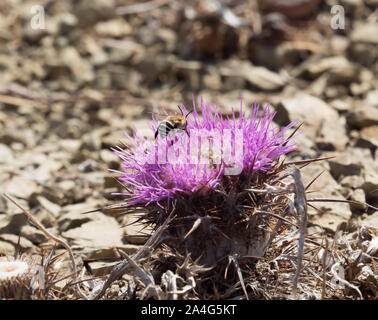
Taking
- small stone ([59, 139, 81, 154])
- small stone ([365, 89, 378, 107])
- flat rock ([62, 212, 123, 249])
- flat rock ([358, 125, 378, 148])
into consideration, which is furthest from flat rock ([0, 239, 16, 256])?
small stone ([365, 89, 378, 107])

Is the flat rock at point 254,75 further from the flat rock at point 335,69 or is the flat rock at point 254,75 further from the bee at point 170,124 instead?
the bee at point 170,124

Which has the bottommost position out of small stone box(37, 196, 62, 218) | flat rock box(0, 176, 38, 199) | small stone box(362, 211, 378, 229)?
small stone box(362, 211, 378, 229)

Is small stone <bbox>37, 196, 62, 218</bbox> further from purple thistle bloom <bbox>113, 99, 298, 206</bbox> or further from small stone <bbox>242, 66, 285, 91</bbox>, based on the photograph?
small stone <bbox>242, 66, 285, 91</bbox>

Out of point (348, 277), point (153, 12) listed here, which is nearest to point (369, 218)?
point (348, 277)

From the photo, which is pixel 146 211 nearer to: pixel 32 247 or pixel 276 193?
pixel 276 193

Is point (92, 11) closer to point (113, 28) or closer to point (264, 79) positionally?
point (113, 28)

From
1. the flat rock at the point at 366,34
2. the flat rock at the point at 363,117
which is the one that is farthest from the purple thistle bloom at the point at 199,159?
the flat rock at the point at 366,34
